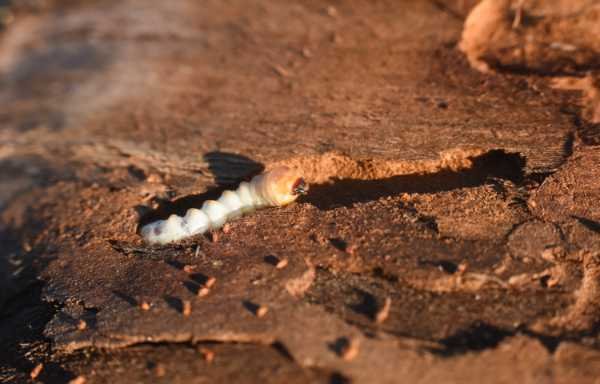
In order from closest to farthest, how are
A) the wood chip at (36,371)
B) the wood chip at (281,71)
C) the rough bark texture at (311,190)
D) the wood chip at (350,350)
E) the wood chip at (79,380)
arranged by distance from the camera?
the wood chip at (350,350) < the rough bark texture at (311,190) < the wood chip at (79,380) < the wood chip at (36,371) < the wood chip at (281,71)

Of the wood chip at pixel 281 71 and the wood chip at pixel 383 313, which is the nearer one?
the wood chip at pixel 383 313

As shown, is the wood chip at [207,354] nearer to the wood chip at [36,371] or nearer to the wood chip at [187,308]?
the wood chip at [187,308]

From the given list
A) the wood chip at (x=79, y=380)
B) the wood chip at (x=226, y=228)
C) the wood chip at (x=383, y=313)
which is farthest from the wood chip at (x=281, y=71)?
the wood chip at (x=79, y=380)

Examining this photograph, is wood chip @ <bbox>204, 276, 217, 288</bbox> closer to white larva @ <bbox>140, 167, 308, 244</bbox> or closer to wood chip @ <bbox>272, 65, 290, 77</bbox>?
white larva @ <bbox>140, 167, 308, 244</bbox>

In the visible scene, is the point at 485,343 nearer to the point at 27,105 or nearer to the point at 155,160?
the point at 155,160

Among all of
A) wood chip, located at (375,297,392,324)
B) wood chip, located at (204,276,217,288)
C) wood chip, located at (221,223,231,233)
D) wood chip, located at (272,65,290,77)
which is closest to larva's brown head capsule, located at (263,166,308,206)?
wood chip, located at (221,223,231,233)

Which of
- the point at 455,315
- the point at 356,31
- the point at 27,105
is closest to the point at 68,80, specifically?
the point at 27,105

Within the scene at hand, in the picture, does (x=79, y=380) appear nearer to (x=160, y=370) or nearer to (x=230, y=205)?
(x=160, y=370)
